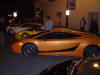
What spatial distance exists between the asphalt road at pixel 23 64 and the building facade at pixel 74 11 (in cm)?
1261

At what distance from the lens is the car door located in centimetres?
919

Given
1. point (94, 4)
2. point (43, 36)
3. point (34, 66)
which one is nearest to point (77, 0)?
point (94, 4)

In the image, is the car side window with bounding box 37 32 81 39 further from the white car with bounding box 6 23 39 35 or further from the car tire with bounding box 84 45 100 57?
the white car with bounding box 6 23 39 35

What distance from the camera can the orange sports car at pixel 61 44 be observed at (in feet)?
30.0

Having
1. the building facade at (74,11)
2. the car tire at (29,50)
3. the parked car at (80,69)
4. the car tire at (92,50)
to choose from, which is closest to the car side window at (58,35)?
the car tire at (29,50)

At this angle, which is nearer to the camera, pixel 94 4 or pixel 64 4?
pixel 94 4

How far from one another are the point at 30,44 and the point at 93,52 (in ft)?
9.06

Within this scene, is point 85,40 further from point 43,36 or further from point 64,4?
point 64,4

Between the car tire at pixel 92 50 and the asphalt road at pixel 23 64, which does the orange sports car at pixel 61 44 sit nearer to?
the car tire at pixel 92 50

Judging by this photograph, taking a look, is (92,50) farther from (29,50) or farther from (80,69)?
(80,69)

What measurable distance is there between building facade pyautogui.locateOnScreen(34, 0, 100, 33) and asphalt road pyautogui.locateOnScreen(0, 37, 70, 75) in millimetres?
12608

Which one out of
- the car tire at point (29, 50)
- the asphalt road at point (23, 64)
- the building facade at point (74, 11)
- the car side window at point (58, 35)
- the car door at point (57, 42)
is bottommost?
the asphalt road at point (23, 64)

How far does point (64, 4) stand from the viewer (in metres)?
27.9

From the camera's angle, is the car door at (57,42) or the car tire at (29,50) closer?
the car door at (57,42)
